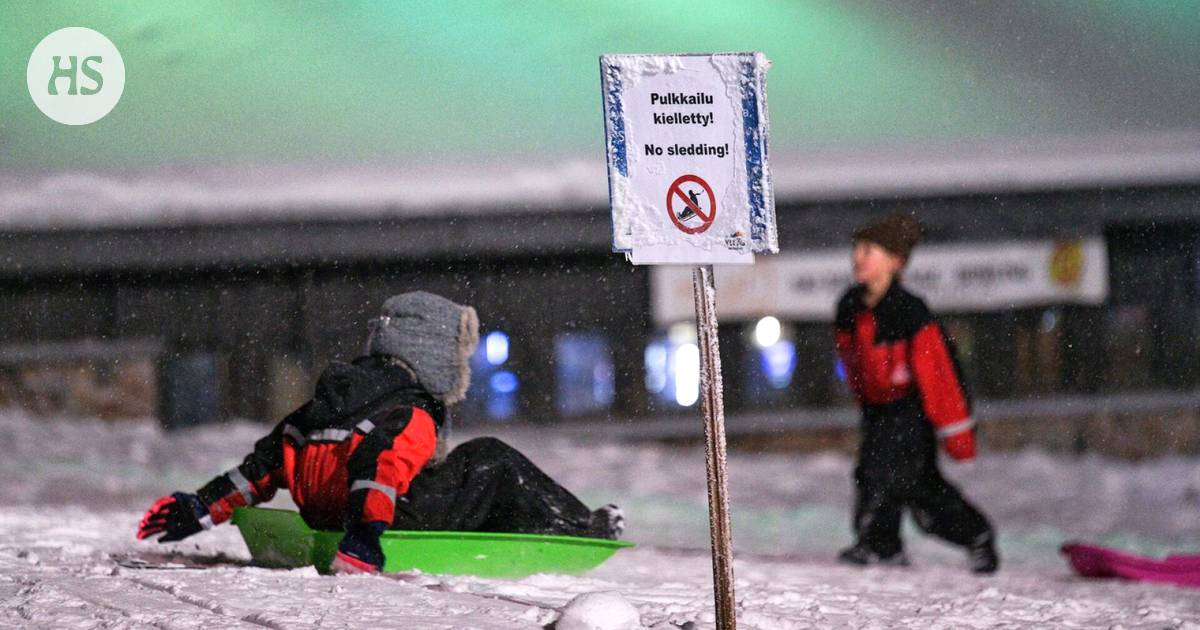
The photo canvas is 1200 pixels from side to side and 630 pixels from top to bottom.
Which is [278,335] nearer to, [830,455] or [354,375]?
[830,455]

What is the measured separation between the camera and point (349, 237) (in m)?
12.2

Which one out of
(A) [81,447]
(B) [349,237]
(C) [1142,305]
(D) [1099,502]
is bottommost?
(D) [1099,502]

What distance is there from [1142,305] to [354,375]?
34.6 ft

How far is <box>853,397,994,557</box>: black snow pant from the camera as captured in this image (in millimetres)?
6824

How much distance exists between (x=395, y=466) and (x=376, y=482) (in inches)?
4.2

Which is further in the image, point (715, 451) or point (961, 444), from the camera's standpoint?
point (961, 444)

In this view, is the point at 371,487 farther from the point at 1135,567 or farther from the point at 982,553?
the point at 1135,567

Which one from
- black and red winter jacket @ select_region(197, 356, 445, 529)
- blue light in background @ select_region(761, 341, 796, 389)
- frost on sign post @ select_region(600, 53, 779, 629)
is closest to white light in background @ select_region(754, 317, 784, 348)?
blue light in background @ select_region(761, 341, 796, 389)

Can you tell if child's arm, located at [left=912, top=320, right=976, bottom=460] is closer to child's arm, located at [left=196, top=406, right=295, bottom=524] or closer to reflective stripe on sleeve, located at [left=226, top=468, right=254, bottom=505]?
child's arm, located at [left=196, top=406, right=295, bottom=524]

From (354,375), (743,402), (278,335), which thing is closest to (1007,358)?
(743,402)

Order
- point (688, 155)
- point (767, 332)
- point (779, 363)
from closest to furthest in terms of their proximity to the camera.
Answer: point (688, 155) < point (767, 332) < point (779, 363)

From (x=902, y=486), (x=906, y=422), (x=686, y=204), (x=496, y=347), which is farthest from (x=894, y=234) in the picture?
(x=496, y=347)

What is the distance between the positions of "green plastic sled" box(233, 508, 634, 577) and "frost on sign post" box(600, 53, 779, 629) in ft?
4.87

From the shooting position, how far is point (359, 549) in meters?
4.43
